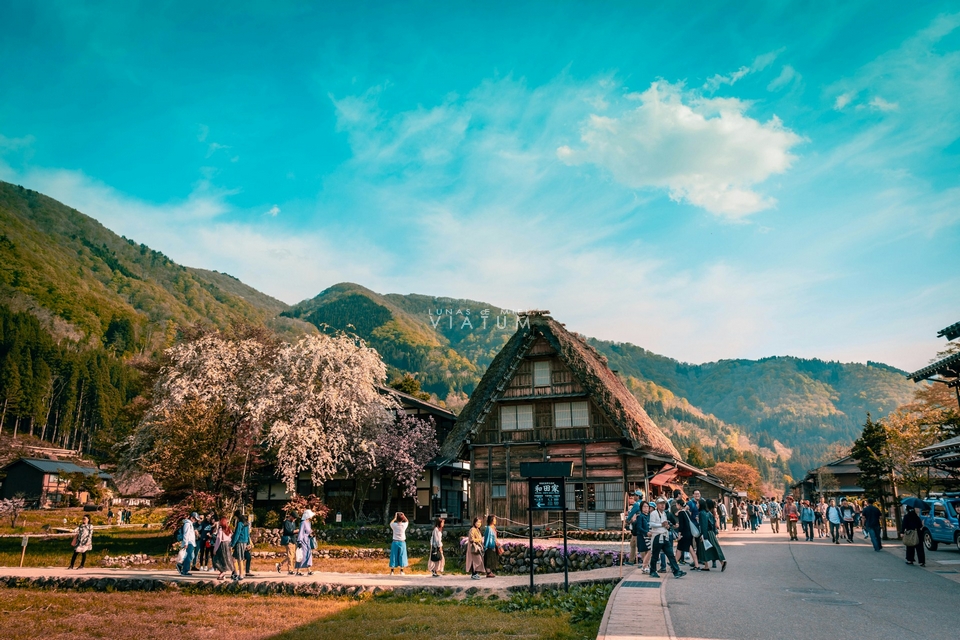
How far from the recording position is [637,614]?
10.2m

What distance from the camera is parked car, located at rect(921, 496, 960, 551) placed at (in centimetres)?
2138

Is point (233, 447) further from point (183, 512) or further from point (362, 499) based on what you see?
point (362, 499)

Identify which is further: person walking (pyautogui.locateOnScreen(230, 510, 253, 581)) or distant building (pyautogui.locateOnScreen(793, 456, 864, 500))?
distant building (pyautogui.locateOnScreen(793, 456, 864, 500))

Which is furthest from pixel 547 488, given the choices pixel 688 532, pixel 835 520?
pixel 835 520

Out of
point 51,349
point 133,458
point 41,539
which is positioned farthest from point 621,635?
point 51,349

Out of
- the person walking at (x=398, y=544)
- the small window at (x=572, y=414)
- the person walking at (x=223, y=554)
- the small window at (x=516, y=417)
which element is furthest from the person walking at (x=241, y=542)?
the small window at (x=572, y=414)

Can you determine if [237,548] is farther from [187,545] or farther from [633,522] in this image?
[633,522]

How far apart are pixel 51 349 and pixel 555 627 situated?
121857 mm

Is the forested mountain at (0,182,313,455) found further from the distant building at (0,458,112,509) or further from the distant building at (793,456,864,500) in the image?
the distant building at (793,456,864,500)

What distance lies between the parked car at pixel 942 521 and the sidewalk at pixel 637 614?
45.7 ft

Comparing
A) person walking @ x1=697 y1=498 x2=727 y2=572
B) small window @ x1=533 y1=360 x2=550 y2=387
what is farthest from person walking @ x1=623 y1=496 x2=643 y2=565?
small window @ x1=533 y1=360 x2=550 y2=387

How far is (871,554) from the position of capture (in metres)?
21.7

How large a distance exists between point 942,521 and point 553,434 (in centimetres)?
1554

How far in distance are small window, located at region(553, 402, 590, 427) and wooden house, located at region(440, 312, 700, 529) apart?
0.16 feet
